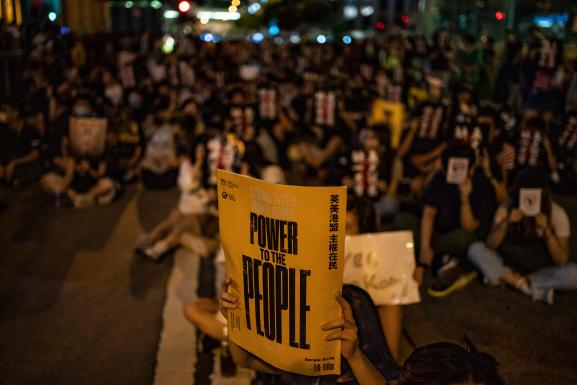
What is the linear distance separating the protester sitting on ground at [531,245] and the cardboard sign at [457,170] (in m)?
0.41

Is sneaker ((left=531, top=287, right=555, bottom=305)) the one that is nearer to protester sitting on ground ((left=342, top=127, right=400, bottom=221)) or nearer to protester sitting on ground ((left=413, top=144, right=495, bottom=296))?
protester sitting on ground ((left=413, top=144, right=495, bottom=296))

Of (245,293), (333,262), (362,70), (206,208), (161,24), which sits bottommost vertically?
(206,208)

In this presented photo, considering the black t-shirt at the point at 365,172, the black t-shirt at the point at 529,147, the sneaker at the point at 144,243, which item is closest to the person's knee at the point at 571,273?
the black t-shirt at the point at 365,172

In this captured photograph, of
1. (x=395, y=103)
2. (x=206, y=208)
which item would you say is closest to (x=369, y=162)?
(x=206, y=208)

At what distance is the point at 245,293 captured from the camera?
2330mm

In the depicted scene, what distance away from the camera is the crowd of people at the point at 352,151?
497 centimetres

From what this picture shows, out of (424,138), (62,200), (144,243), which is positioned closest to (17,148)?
(62,200)

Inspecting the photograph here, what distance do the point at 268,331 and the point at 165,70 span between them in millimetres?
12540

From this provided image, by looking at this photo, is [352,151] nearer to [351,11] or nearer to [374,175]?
[374,175]

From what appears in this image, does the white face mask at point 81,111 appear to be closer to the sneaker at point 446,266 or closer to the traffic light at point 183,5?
the sneaker at point 446,266

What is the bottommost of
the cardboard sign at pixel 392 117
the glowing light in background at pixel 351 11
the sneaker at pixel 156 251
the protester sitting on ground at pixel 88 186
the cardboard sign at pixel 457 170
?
the sneaker at pixel 156 251

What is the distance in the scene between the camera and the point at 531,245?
489 cm

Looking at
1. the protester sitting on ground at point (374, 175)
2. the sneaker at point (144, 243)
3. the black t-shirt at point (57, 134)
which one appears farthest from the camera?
the black t-shirt at point (57, 134)

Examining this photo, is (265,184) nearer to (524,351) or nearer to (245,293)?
(245,293)
